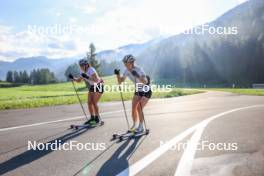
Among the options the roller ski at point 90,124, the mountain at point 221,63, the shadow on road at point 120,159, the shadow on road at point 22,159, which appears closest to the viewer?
the shadow on road at point 120,159

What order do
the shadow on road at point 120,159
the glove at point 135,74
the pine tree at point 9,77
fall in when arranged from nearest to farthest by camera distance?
the shadow on road at point 120,159
the glove at point 135,74
the pine tree at point 9,77

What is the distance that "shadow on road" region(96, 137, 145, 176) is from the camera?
5713 mm

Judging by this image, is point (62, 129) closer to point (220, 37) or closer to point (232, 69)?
point (232, 69)

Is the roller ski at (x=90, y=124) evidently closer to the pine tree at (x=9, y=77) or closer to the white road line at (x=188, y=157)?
the white road line at (x=188, y=157)

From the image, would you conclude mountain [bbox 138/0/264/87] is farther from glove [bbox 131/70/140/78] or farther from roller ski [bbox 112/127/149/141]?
roller ski [bbox 112/127/149/141]

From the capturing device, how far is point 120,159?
6594 millimetres

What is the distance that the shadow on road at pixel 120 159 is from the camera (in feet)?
18.7

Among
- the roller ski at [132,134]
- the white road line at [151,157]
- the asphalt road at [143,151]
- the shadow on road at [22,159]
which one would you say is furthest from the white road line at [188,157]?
the shadow on road at [22,159]

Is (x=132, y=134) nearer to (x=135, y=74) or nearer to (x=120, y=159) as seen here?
(x=135, y=74)

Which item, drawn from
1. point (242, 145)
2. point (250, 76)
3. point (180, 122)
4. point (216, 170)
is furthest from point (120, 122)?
point (250, 76)

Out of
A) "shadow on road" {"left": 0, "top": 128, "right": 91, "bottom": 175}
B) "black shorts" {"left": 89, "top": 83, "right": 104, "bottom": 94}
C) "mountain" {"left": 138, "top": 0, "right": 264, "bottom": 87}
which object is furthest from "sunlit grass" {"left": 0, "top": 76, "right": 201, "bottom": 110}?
"mountain" {"left": 138, "top": 0, "right": 264, "bottom": 87}

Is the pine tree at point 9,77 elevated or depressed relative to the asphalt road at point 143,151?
elevated

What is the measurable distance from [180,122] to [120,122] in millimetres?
2062

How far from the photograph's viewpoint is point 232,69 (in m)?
116
